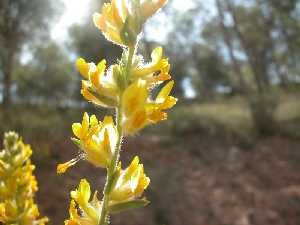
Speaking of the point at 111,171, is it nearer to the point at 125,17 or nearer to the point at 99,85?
the point at 99,85

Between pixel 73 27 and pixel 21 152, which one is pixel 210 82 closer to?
pixel 73 27

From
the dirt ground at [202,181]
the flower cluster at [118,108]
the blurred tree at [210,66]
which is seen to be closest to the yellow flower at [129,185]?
the flower cluster at [118,108]

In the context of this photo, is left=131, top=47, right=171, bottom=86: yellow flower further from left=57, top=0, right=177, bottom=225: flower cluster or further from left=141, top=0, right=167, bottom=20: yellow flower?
left=141, top=0, right=167, bottom=20: yellow flower

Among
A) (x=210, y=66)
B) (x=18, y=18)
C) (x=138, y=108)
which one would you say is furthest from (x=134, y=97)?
(x=210, y=66)

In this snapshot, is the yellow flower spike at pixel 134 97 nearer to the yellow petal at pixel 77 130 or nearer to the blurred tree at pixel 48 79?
the yellow petal at pixel 77 130

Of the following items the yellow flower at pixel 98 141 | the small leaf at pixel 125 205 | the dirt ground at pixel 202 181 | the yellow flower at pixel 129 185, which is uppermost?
the yellow flower at pixel 98 141

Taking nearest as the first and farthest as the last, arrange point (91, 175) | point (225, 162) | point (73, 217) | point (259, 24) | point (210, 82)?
1. point (73, 217)
2. point (91, 175)
3. point (225, 162)
4. point (259, 24)
5. point (210, 82)

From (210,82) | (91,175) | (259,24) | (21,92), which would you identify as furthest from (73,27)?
(91,175)
